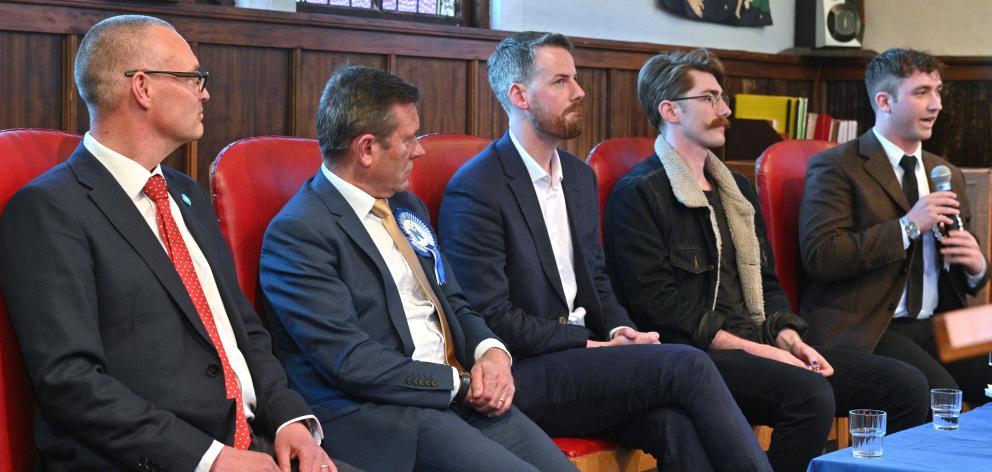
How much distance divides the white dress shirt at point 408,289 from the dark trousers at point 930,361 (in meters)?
1.46

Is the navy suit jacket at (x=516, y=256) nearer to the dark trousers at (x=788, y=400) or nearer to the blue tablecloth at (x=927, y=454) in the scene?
the dark trousers at (x=788, y=400)

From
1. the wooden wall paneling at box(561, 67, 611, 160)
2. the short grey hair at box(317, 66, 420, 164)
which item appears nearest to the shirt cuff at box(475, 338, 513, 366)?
the short grey hair at box(317, 66, 420, 164)

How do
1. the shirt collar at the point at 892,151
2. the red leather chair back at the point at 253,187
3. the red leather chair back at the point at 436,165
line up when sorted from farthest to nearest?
the shirt collar at the point at 892,151 < the red leather chair back at the point at 436,165 < the red leather chair back at the point at 253,187

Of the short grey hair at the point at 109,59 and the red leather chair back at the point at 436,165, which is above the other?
the short grey hair at the point at 109,59

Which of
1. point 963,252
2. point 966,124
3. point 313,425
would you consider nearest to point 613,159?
point 963,252

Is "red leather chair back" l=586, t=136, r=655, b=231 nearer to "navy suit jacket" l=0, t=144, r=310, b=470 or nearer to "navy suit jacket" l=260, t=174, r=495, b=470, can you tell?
"navy suit jacket" l=260, t=174, r=495, b=470

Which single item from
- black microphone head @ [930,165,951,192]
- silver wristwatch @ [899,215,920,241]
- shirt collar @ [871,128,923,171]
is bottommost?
silver wristwatch @ [899,215,920,241]

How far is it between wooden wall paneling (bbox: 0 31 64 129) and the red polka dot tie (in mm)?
1810

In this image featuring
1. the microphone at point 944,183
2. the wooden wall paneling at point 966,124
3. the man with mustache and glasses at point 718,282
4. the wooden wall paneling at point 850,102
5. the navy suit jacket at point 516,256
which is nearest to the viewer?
the navy suit jacket at point 516,256

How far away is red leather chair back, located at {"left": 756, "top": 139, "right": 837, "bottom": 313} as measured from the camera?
3.70 meters

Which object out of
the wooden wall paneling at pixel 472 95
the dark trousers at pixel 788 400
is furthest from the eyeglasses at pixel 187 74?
the wooden wall paneling at pixel 472 95

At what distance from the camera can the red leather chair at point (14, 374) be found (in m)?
1.99

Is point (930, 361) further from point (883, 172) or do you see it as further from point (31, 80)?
point (31, 80)

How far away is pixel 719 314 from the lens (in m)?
3.19
